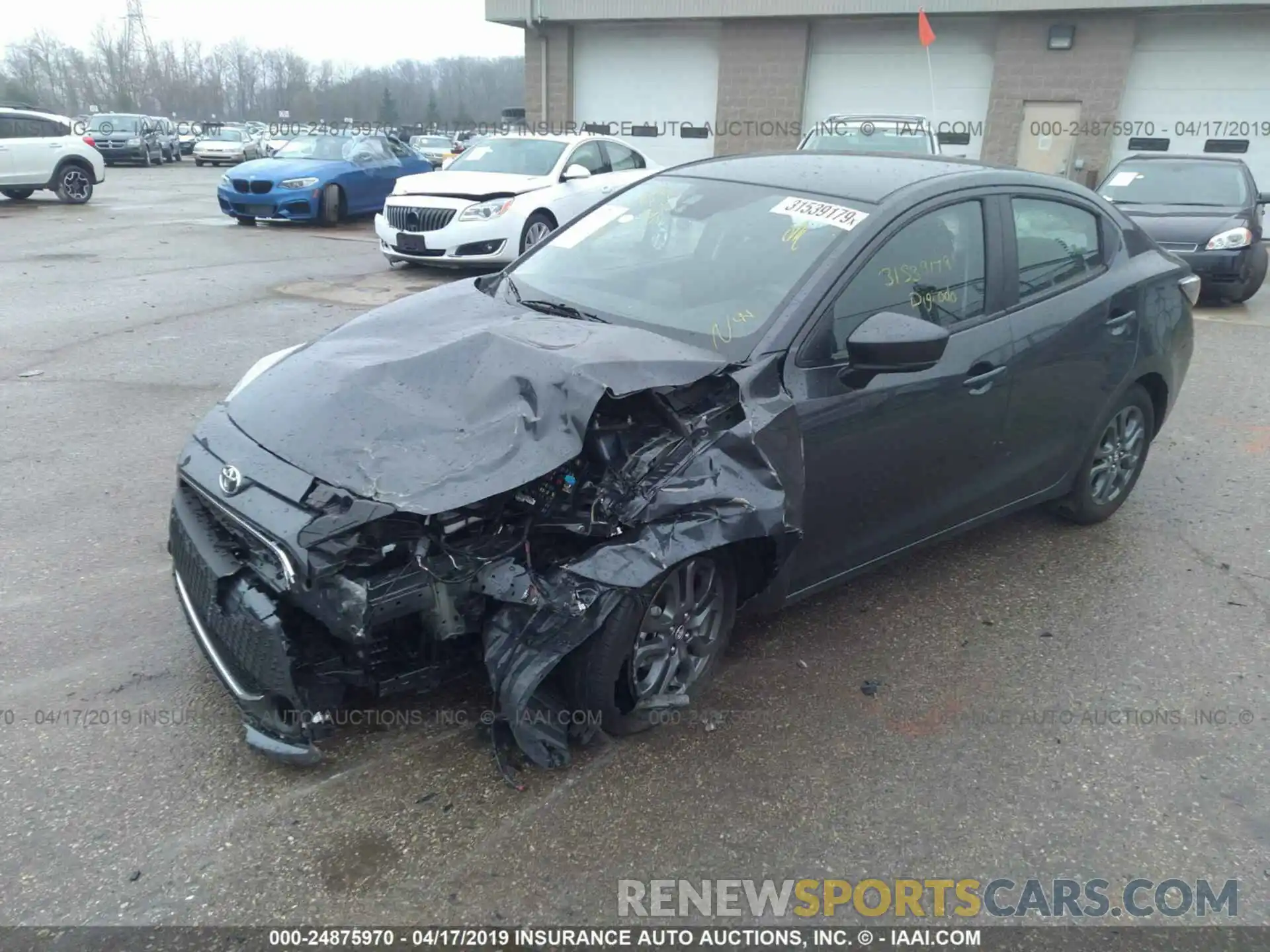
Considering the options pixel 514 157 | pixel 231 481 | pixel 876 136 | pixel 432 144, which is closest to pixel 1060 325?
pixel 231 481

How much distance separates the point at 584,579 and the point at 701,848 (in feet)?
2.65

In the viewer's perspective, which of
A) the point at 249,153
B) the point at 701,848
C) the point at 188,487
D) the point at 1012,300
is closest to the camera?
the point at 701,848

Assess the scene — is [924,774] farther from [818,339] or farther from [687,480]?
[818,339]

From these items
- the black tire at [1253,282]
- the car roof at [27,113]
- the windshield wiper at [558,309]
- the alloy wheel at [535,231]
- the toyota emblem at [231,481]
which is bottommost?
the black tire at [1253,282]

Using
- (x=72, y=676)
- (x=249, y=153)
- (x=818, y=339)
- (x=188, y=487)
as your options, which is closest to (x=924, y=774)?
(x=818, y=339)

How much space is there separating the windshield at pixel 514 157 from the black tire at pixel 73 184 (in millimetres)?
9760

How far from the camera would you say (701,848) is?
2.61 meters

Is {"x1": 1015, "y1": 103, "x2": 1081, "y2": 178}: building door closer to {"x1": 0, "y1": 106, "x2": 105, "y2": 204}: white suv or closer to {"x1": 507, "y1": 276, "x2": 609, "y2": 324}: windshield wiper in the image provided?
{"x1": 507, "y1": 276, "x2": 609, "y2": 324}: windshield wiper

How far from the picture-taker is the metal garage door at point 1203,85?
16188mm

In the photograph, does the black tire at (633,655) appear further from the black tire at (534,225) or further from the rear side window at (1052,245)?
the black tire at (534,225)

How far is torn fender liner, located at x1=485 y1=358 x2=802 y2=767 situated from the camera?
2.67m


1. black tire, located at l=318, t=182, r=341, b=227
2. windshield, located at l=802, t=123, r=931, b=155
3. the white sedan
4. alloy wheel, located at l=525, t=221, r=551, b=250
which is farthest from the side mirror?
black tire, located at l=318, t=182, r=341, b=227

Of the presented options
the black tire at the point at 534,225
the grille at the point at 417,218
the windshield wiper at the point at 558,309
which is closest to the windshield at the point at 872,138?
the black tire at the point at 534,225

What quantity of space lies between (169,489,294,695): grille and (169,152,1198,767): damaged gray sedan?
12 millimetres
